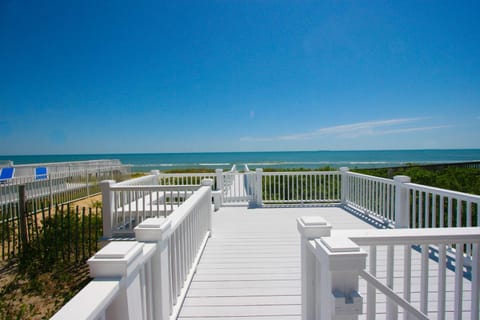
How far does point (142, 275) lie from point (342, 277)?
3.60ft

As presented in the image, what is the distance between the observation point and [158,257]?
65.6 inches

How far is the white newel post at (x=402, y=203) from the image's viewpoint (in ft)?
14.2

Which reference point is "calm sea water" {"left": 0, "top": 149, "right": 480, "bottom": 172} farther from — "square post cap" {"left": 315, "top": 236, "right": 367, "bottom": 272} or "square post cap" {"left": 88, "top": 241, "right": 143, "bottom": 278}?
"square post cap" {"left": 88, "top": 241, "right": 143, "bottom": 278}

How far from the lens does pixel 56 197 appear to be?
27.9ft

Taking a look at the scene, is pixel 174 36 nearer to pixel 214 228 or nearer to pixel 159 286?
pixel 214 228

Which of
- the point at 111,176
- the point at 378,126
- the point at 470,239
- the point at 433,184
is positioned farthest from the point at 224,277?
the point at 378,126

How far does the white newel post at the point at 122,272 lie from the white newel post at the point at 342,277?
0.95 meters

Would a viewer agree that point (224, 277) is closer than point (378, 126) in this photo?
Yes

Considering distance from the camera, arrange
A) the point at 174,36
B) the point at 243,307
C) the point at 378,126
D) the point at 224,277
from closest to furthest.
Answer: the point at 243,307 → the point at 224,277 → the point at 174,36 → the point at 378,126

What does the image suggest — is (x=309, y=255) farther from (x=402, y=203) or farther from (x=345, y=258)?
(x=402, y=203)

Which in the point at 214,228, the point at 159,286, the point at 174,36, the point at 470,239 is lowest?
the point at 214,228

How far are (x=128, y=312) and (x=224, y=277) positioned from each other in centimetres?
190

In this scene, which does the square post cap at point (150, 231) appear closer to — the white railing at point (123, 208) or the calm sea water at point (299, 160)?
the white railing at point (123, 208)

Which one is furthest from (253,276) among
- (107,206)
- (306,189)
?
(306,189)
